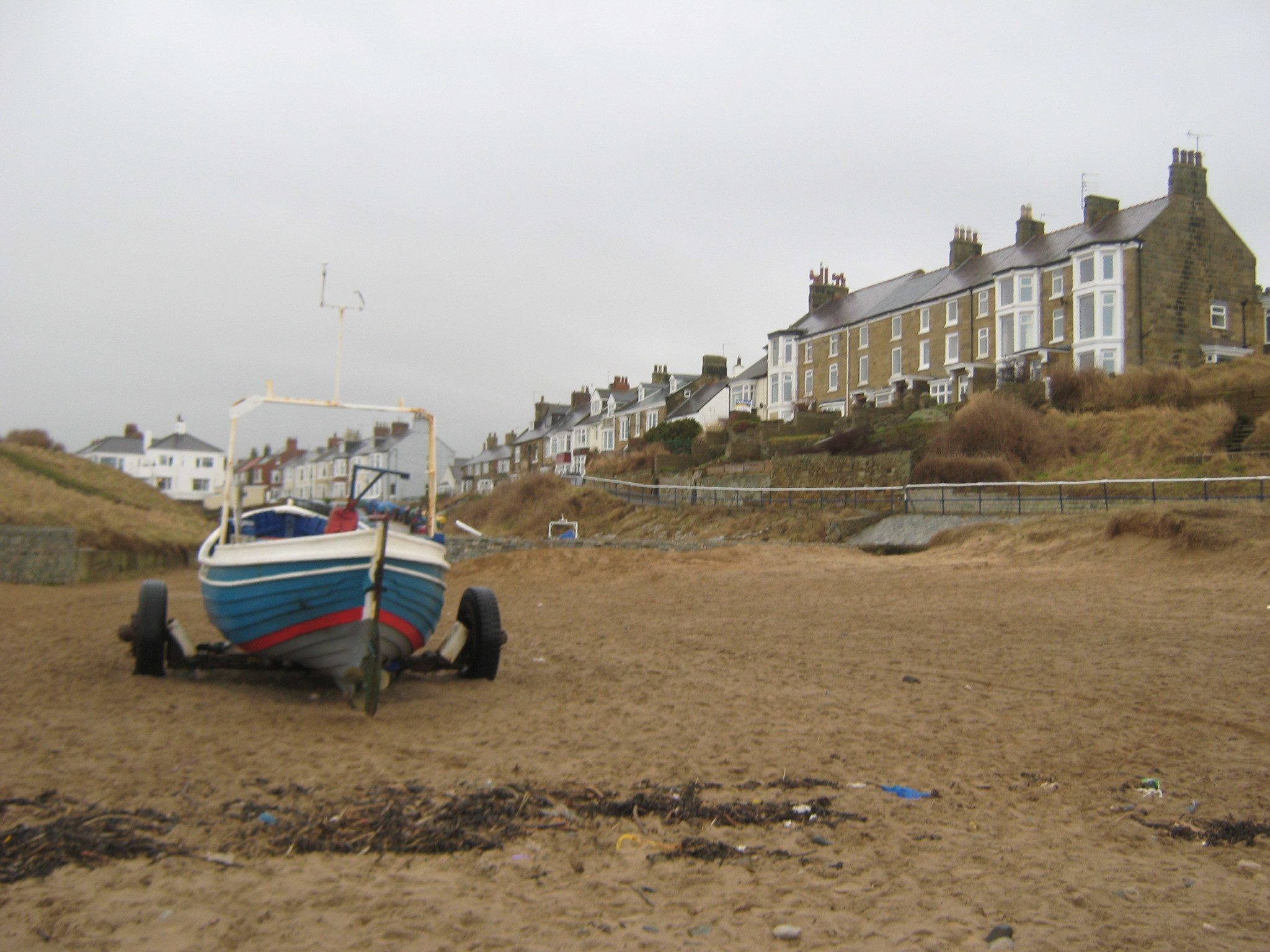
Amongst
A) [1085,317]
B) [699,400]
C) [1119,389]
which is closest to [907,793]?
[1119,389]

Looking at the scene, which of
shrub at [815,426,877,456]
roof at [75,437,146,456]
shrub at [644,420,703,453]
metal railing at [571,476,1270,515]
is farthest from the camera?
roof at [75,437,146,456]

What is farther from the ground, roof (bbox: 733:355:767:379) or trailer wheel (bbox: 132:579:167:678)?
roof (bbox: 733:355:767:379)

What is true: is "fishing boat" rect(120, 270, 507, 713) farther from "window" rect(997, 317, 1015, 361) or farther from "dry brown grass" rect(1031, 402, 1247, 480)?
"window" rect(997, 317, 1015, 361)

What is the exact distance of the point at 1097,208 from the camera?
44.5 metres

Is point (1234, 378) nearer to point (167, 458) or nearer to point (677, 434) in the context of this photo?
point (677, 434)

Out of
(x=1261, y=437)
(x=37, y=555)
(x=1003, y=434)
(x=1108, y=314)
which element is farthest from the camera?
(x=1108, y=314)

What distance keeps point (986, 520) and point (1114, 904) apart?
64.6 ft

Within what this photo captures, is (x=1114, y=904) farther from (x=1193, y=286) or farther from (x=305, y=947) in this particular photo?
(x=1193, y=286)

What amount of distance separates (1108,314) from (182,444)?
233ft

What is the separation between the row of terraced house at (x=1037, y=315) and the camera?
40.2m

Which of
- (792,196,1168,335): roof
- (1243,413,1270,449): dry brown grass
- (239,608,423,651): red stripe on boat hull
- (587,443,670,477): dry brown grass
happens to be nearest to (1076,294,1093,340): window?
(792,196,1168,335): roof

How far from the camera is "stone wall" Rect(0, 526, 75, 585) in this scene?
20.6m

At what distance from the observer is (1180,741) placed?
720 cm

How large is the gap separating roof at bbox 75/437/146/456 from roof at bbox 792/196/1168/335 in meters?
54.6
